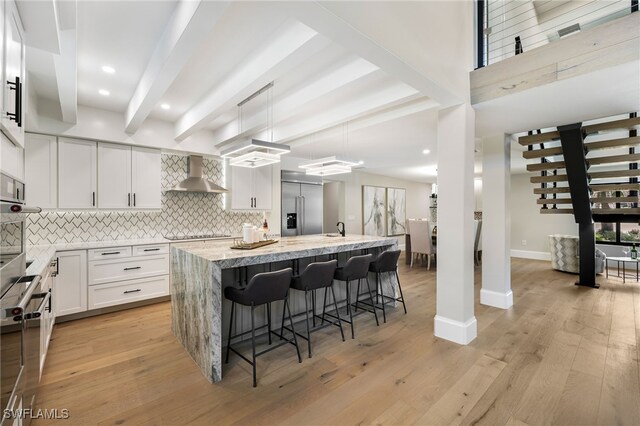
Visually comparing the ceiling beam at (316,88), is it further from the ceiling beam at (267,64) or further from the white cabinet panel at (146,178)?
the white cabinet panel at (146,178)

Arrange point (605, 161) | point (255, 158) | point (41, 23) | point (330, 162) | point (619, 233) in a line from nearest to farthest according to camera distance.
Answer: point (41, 23)
point (255, 158)
point (605, 161)
point (330, 162)
point (619, 233)

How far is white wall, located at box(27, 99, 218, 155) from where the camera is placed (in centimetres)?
351

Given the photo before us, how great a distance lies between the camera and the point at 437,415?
1.86 m

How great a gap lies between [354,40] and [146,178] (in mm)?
3884

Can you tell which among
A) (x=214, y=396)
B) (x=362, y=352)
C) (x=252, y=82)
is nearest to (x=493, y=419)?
(x=362, y=352)

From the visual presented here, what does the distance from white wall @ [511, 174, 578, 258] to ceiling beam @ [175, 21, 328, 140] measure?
26.3 ft

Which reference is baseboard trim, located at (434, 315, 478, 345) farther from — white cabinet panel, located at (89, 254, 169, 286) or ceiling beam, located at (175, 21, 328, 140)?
white cabinet panel, located at (89, 254, 169, 286)

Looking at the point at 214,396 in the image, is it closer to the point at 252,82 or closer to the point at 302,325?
the point at 302,325

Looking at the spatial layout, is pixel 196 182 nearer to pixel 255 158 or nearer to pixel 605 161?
pixel 255 158

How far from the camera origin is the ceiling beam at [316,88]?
2631mm

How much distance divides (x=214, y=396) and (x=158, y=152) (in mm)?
3746

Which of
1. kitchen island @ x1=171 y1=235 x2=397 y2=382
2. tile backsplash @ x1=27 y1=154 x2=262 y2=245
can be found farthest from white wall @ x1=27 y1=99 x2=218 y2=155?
kitchen island @ x1=171 y1=235 x2=397 y2=382

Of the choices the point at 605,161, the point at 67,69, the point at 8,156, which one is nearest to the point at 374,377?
the point at 8,156

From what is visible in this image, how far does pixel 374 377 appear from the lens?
2.28 m
